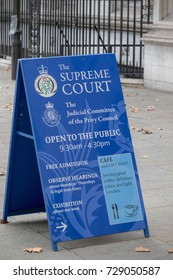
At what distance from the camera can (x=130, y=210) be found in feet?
24.8

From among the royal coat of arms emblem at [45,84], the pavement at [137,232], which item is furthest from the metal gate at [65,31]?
the royal coat of arms emblem at [45,84]

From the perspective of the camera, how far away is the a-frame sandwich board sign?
24.0 ft

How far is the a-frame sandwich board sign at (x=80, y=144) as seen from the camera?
24.0 ft

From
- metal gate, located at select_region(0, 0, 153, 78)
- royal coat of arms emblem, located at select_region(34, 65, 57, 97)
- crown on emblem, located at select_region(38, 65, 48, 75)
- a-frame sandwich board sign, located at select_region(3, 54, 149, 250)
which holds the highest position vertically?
crown on emblem, located at select_region(38, 65, 48, 75)

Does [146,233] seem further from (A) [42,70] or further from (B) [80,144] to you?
(A) [42,70]

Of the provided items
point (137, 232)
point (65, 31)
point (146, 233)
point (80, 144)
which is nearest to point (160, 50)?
point (65, 31)

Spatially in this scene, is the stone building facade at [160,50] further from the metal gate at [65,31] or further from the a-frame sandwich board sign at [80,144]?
the a-frame sandwich board sign at [80,144]

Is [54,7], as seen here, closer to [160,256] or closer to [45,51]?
[45,51]

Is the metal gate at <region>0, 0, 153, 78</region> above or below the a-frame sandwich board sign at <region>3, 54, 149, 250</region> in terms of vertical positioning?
below

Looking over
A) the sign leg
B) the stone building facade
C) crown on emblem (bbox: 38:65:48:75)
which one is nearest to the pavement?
the sign leg

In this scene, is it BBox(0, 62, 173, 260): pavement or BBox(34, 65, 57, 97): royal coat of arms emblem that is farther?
BBox(34, 65, 57, 97): royal coat of arms emblem

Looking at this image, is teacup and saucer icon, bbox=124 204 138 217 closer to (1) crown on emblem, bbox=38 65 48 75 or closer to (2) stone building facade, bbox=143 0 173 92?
(1) crown on emblem, bbox=38 65 48 75

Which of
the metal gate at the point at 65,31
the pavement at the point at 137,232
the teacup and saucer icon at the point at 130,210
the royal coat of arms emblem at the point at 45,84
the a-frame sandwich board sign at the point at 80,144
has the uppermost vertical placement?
the royal coat of arms emblem at the point at 45,84

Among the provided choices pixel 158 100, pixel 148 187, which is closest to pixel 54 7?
pixel 158 100
